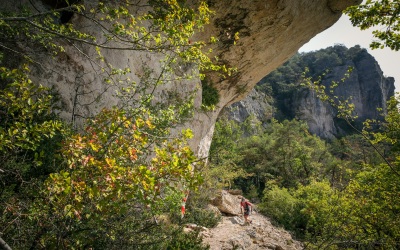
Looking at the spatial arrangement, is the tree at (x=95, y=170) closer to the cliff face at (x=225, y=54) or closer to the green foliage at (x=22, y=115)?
the green foliage at (x=22, y=115)

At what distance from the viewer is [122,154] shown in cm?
265

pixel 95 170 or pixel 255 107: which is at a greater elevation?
pixel 255 107

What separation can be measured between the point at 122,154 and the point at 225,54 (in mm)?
10265

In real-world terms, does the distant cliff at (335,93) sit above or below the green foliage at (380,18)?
above

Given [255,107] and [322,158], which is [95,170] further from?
[255,107]

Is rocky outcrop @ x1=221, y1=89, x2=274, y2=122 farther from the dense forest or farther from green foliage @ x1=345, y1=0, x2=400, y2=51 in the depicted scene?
green foliage @ x1=345, y1=0, x2=400, y2=51

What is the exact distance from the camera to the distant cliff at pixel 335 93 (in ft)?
191

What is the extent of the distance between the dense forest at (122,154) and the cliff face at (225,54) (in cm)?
24

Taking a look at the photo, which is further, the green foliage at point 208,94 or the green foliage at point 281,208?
the green foliage at point 281,208

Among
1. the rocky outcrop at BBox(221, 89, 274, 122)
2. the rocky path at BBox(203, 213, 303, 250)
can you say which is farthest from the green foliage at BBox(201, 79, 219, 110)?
the rocky outcrop at BBox(221, 89, 274, 122)

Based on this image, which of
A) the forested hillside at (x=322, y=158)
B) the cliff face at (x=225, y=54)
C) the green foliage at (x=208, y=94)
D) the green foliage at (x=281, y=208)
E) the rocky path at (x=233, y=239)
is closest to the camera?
the cliff face at (x=225, y=54)

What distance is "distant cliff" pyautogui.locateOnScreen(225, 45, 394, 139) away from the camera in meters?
58.2

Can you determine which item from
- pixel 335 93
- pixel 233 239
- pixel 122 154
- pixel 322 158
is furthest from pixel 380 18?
pixel 335 93

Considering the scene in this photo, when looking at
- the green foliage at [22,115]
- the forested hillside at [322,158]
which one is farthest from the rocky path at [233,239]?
the green foliage at [22,115]
